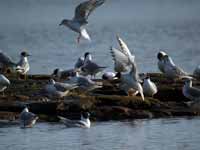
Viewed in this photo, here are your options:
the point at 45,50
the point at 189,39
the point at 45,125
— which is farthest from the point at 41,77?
the point at 189,39

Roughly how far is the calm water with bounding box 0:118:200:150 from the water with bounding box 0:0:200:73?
878 cm

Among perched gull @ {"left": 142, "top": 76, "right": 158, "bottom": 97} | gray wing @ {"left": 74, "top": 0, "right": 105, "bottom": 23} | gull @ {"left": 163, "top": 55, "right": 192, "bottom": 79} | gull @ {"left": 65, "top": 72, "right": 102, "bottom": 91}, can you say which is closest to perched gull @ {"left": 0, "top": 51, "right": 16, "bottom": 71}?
gray wing @ {"left": 74, "top": 0, "right": 105, "bottom": 23}

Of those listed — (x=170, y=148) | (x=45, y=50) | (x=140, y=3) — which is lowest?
(x=170, y=148)

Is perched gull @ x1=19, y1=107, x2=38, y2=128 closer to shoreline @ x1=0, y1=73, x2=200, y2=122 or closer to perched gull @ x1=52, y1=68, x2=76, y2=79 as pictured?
shoreline @ x1=0, y1=73, x2=200, y2=122

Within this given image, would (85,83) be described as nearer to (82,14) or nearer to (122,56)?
(122,56)

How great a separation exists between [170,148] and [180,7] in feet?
163

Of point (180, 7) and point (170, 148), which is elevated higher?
point (180, 7)

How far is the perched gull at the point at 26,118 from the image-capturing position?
15031 mm

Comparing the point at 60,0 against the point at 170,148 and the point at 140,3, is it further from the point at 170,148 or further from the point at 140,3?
the point at 170,148

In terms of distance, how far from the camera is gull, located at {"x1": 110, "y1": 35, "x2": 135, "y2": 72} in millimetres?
16625

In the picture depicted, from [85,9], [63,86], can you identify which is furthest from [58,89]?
[85,9]

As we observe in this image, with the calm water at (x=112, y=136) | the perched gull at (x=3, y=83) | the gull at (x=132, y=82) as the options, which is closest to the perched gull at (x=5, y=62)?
the perched gull at (x=3, y=83)

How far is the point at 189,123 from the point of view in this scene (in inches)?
610

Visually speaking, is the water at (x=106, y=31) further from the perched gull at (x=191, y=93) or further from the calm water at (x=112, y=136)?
the calm water at (x=112, y=136)
